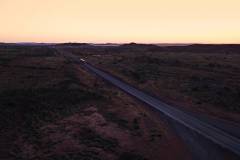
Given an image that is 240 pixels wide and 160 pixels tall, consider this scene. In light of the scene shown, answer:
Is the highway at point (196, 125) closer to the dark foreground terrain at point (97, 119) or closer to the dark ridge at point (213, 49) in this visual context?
the dark foreground terrain at point (97, 119)

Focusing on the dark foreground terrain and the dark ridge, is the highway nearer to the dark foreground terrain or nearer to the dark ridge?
the dark foreground terrain

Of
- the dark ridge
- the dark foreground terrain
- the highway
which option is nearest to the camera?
the dark foreground terrain

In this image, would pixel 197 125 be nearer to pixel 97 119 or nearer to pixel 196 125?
pixel 196 125

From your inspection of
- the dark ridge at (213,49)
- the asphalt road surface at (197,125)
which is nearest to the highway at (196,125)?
the asphalt road surface at (197,125)

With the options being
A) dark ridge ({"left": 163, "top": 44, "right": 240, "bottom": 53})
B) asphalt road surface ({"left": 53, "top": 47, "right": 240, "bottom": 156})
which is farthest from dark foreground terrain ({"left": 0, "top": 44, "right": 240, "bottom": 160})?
dark ridge ({"left": 163, "top": 44, "right": 240, "bottom": 53})

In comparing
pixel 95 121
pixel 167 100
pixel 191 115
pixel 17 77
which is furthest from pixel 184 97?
pixel 17 77

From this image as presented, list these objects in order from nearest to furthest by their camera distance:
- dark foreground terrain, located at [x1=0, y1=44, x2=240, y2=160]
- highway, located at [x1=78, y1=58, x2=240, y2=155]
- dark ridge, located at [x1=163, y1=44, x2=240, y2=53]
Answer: dark foreground terrain, located at [x1=0, y1=44, x2=240, y2=160] < highway, located at [x1=78, y1=58, x2=240, y2=155] < dark ridge, located at [x1=163, y1=44, x2=240, y2=53]

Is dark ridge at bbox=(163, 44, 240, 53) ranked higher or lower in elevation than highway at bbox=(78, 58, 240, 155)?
lower

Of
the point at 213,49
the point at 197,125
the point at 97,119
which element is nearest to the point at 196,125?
the point at 197,125

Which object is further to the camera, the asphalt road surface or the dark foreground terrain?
the asphalt road surface

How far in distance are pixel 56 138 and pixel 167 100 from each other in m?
15.0

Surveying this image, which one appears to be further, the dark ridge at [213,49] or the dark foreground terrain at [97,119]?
the dark ridge at [213,49]

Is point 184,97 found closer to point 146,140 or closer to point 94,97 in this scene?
point 94,97

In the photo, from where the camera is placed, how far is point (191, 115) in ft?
85.9
